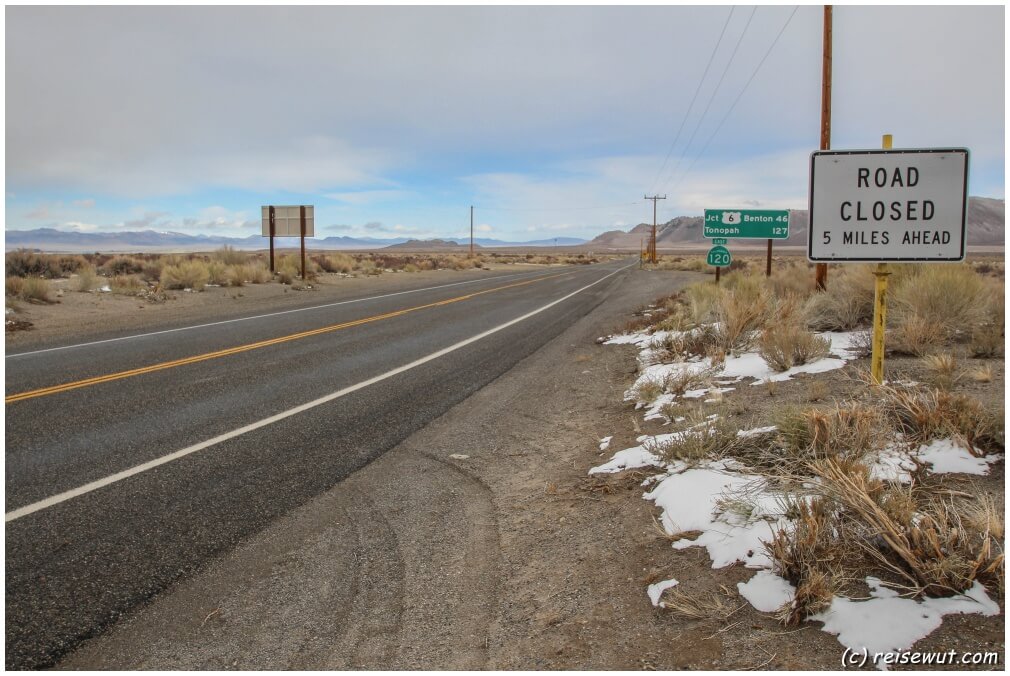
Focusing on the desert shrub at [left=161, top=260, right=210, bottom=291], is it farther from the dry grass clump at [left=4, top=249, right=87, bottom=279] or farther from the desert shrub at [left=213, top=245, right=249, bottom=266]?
the desert shrub at [left=213, top=245, right=249, bottom=266]

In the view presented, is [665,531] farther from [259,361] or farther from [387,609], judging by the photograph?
[259,361]

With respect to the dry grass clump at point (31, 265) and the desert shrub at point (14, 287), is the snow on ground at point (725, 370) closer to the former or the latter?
the desert shrub at point (14, 287)

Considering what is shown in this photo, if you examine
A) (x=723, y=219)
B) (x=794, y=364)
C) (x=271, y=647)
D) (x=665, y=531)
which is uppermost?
(x=723, y=219)

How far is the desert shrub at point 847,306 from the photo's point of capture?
998 centimetres

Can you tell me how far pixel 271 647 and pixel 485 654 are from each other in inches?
40.9

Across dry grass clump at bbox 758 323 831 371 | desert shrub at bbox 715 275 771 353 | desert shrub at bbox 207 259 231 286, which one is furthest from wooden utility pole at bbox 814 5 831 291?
desert shrub at bbox 207 259 231 286

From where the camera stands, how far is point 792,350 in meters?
7.33

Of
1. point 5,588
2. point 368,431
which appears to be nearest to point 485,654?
point 5,588

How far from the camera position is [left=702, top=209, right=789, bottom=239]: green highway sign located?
20031 mm

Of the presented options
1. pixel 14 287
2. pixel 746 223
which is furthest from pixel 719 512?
pixel 14 287

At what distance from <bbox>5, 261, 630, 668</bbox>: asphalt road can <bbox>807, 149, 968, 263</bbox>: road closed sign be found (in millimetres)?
4316

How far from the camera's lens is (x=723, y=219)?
20.9m

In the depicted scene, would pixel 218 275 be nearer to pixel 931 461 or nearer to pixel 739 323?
pixel 739 323

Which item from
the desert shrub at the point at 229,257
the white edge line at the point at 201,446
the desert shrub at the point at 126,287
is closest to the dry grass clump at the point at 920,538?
the white edge line at the point at 201,446
